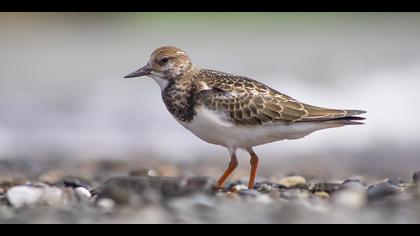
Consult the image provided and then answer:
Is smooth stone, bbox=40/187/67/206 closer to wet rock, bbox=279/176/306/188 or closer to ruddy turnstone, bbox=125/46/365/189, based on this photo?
ruddy turnstone, bbox=125/46/365/189

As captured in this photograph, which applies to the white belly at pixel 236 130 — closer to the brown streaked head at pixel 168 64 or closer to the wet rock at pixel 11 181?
the brown streaked head at pixel 168 64

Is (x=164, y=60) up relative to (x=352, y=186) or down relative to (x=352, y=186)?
up

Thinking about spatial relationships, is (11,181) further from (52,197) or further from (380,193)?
(380,193)

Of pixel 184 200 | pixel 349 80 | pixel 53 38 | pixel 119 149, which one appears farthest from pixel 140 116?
pixel 53 38

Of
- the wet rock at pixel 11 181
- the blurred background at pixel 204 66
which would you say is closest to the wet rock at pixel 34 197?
the wet rock at pixel 11 181

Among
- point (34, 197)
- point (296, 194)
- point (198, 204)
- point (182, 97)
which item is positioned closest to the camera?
point (198, 204)

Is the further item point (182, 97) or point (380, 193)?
point (182, 97)

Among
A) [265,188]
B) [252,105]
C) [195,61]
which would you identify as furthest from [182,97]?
[195,61]

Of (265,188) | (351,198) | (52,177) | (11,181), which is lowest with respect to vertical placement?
(351,198)
